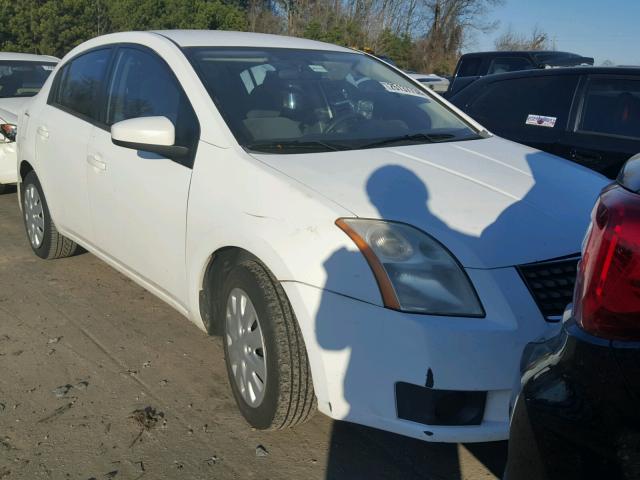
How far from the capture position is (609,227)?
1444 mm

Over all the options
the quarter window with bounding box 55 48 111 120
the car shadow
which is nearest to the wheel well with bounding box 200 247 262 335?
the car shadow

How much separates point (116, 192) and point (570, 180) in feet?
7.53

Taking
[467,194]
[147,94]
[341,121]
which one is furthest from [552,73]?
[147,94]

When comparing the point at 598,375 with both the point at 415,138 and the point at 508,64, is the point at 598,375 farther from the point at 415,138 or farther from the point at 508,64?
the point at 508,64

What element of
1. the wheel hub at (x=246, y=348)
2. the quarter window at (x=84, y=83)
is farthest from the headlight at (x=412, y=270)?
the quarter window at (x=84, y=83)

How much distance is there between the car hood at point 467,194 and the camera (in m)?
2.40

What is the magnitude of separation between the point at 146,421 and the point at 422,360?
1385 millimetres

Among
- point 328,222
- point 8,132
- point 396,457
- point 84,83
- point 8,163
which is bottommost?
point 8,163

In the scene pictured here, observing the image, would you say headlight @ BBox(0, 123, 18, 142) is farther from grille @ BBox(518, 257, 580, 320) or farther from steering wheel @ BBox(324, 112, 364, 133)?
grille @ BBox(518, 257, 580, 320)

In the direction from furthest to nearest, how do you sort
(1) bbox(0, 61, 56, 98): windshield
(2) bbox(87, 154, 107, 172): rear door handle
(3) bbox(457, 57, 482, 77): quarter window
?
(3) bbox(457, 57, 482, 77): quarter window
(1) bbox(0, 61, 56, 98): windshield
(2) bbox(87, 154, 107, 172): rear door handle

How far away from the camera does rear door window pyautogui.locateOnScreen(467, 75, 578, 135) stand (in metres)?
4.95

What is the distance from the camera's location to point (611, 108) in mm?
A: 4742

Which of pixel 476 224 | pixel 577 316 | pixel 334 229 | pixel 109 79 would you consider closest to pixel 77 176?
pixel 109 79

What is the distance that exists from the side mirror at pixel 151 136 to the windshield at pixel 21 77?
538cm
